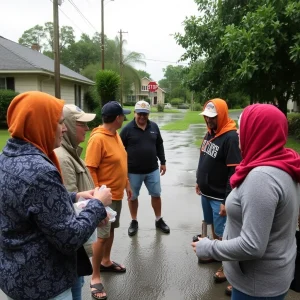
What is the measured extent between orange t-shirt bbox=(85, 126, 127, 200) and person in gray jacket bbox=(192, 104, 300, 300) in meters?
1.83

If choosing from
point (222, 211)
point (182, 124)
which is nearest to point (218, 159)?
point (222, 211)

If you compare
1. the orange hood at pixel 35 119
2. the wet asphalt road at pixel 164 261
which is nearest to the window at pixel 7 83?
the wet asphalt road at pixel 164 261

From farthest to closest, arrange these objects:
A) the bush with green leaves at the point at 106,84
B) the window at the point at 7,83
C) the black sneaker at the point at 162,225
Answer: the bush with green leaves at the point at 106,84 < the window at the point at 7,83 < the black sneaker at the point at 162,225

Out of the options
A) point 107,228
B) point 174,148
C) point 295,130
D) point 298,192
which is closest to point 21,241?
point 298,192

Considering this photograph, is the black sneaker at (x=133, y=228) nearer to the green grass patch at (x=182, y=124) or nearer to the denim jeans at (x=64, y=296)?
the denim jeans at (x=64, y=296)

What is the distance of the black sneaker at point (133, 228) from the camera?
4.94 metres

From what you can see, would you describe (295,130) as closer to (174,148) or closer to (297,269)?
(174,148)

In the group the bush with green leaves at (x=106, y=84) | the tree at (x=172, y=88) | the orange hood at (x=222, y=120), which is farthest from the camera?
the tree at (x=172, y=88)

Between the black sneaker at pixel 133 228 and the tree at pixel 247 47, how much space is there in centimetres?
624

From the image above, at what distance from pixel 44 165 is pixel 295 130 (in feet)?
57.9

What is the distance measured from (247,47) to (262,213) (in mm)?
9052

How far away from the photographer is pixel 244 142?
1.92m

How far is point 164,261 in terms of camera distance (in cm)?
414

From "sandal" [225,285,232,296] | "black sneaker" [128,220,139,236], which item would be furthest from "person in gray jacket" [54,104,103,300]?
"black sneaker" [128,220,139,236]
